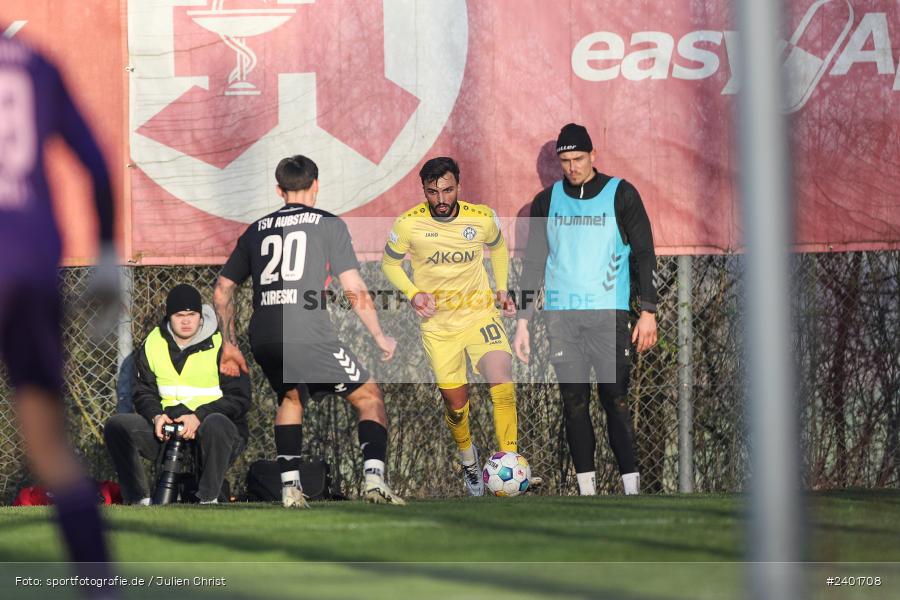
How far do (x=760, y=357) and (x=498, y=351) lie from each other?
18.5 feet

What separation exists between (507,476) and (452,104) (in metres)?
2.34

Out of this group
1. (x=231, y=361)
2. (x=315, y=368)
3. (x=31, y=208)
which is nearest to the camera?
(x=31, y=208)

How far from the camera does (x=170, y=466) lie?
25.6 feet

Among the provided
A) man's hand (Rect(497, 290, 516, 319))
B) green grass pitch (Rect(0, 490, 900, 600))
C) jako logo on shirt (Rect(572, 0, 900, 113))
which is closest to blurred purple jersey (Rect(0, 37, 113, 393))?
green grass pitch (Rect(0, 490, 900, 600))

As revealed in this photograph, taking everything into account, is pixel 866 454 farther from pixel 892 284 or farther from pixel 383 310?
pixel 383 310

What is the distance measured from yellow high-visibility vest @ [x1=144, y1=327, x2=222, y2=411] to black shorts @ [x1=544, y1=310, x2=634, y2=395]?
80.3 inches

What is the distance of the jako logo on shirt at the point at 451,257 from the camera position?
8266 mm

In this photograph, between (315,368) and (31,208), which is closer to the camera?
(31,208)

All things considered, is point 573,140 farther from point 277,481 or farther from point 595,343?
point 277,481

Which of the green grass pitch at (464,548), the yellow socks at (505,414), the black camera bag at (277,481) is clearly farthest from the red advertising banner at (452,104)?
the green grass pitch at (464,548)

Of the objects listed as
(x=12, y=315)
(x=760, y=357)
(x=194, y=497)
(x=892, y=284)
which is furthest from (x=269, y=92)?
(x=760, y=357)

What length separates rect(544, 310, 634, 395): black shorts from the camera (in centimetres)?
795

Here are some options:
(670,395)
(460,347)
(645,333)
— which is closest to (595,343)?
(645,333)

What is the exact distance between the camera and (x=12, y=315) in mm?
3363
